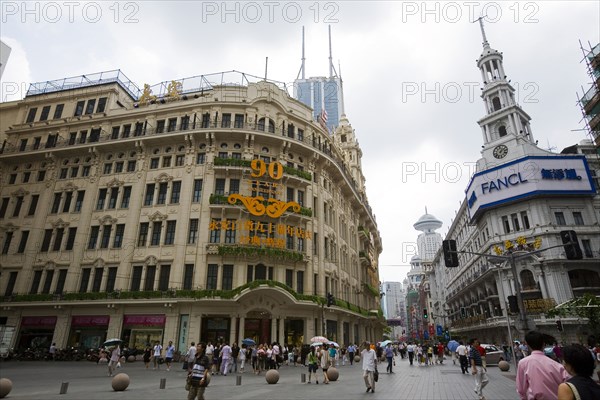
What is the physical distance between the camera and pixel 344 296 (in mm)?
40500

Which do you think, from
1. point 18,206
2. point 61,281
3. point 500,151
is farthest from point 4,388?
point 500,151

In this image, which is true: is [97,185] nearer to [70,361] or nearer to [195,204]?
[195,204]

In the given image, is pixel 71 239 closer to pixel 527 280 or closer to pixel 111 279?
pixel 111 279

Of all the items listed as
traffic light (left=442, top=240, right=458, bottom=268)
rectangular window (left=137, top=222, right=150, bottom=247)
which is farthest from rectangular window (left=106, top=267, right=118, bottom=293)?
traffic light (left=442, top=240, right=458, bottom=268)

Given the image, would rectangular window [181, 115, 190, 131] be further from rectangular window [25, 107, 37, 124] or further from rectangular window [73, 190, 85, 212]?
rectangular window [25, 107, 37, 124]

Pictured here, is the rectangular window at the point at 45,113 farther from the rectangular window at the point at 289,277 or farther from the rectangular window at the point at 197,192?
the rectangular window at the point at 289,277

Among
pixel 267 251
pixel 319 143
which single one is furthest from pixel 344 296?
pixel 319 143

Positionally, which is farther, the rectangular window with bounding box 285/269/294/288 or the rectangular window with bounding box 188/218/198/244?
the rectangular window with bounding box 285/269/294/288

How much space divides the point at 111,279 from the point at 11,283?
1113cm

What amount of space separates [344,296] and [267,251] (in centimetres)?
1417

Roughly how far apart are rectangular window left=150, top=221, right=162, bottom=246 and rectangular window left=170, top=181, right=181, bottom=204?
2.44 meters

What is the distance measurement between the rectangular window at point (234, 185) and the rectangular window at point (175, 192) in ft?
16.6

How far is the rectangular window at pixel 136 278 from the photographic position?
31062mm

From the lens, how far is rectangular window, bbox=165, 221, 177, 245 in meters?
32.1
